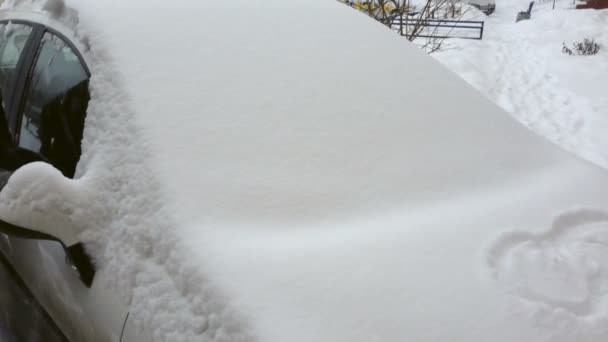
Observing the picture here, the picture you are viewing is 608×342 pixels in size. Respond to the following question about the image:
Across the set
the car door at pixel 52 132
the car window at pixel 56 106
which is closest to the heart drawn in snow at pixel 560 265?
the car door at pixel 52 132

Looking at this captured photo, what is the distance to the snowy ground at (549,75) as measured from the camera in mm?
5344

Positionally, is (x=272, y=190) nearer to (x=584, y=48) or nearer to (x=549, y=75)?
(x=549, y=75)

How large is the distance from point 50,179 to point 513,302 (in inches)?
49.1

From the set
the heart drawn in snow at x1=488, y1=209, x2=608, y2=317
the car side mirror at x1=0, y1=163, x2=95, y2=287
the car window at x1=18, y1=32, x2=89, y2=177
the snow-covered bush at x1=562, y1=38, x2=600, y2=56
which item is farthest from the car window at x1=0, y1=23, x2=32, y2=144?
the snow-covered bush at x1=562, y1=38, x2=600, y2=56

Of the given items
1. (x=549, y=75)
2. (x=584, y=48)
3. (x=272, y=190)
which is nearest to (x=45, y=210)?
(x=272, y=190)

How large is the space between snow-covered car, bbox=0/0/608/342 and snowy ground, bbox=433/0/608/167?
11.7 feet

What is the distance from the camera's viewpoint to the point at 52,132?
1662 millimetres

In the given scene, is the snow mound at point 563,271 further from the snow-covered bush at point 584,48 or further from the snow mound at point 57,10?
the snow-covered bush at point 584,48

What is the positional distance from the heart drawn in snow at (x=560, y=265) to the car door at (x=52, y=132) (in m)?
1.07

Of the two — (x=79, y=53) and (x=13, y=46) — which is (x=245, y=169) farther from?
(x=13, y=46)

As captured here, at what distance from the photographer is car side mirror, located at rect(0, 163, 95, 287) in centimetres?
134

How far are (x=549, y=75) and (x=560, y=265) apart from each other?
293 inches

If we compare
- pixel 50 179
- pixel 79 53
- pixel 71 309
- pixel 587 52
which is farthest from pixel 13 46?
pixel 587 52

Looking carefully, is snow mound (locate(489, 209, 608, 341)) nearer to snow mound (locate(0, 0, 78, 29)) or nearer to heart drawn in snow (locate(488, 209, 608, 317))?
heart drawn in snow (locate(488, 209, 608, 317))
